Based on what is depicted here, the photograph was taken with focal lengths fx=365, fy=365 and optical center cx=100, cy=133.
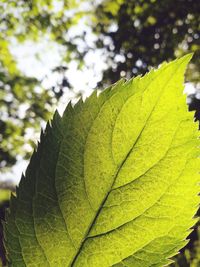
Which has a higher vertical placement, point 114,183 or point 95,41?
point 95,41

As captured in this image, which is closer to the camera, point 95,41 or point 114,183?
point 114,183

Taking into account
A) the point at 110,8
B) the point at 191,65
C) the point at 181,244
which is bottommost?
the point at 181,244

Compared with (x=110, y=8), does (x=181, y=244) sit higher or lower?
lower

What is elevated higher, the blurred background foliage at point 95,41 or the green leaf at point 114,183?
the blurred background foliage at point 95,41

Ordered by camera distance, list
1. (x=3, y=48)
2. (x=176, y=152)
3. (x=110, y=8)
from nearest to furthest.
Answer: (x=176, y=152)
(x=3, y=48)
(x=110, y=8)

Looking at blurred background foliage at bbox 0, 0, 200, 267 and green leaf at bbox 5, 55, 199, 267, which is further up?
blurred background foliage at bbox 0, 0, 200, 267

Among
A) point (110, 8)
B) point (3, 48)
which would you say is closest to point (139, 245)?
point (3, 48)

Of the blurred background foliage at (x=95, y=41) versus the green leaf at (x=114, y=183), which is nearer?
the green leaf at (x=114, y=183)

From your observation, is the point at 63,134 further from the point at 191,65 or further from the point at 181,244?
the point at 191,65
